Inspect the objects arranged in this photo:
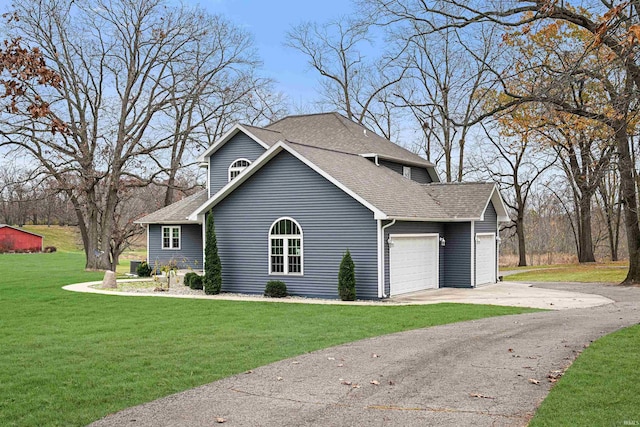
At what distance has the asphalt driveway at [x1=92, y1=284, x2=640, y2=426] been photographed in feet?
24.2

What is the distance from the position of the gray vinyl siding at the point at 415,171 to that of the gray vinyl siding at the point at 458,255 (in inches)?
189

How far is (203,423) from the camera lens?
7.22 metres

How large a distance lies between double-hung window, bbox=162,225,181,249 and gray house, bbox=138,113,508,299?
5067 mm

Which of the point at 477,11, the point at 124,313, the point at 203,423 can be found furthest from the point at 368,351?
the point at 477,11

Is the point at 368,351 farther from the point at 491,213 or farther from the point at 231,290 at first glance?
the point at 491,213

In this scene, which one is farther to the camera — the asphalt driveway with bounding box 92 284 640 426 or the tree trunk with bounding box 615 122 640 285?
the tree trunk with bounding box 615 122 640 285

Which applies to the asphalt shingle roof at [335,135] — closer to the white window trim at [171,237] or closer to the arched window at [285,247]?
the white window trim at [171,237]

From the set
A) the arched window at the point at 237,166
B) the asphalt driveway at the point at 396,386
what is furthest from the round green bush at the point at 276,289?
the asphalt driveway at the point at 396,386

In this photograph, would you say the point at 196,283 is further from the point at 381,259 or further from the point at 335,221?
the point at 381,259

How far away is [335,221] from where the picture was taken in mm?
21141

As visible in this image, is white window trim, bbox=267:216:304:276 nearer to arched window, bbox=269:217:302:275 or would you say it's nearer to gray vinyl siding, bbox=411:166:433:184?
arched window, bbox=269:217:302:275

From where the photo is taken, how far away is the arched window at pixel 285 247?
21.9 metres

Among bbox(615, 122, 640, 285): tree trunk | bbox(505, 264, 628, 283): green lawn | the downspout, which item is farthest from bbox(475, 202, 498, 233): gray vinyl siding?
the downspout

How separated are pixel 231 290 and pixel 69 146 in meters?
17.6
